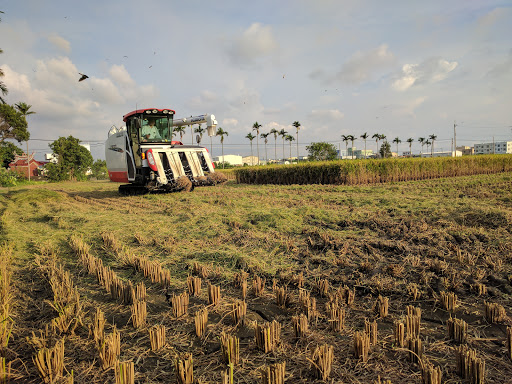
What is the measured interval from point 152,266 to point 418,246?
12.9 ft

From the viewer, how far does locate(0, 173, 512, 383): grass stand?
2.25 metres

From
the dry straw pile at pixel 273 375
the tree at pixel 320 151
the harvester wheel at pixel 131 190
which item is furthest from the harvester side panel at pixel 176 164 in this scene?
the tree at pixel 320 151

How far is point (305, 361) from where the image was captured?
2.22 metres

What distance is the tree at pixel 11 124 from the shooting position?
→ 3612cm

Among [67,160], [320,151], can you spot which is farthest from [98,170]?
[320,151]

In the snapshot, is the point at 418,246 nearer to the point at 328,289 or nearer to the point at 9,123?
the point at 328,289

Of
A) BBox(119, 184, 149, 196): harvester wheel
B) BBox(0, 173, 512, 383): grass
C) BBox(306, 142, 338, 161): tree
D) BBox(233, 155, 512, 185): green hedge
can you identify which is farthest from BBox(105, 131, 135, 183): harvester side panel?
BBox(306, 142, 338, 161): tree

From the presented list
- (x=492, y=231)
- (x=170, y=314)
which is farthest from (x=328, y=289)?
(x=492, y=231)

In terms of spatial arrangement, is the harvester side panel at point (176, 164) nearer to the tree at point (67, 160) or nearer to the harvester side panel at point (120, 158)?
the harvester side panel at point (120, 158)

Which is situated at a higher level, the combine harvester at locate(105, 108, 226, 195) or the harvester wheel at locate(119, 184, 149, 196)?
the combine harvester at locate(105, 108, 226, 195)

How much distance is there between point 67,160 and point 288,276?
46627mm

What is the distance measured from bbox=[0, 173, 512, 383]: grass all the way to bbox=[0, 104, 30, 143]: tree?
37.3 metres

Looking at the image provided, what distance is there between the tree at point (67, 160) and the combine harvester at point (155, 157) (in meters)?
33.1

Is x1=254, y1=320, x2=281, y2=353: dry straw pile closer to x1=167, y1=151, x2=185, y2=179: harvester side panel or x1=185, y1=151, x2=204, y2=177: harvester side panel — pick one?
x1=167, y1=151, x2=185, y2=179: harvester side panel
